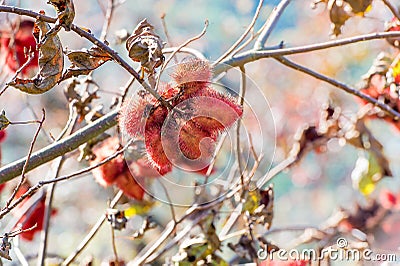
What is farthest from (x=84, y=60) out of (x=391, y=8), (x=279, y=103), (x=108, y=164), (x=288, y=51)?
(x=279, y=103)

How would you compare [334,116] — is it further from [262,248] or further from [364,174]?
[262,248]

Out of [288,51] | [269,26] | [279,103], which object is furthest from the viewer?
[279,103]

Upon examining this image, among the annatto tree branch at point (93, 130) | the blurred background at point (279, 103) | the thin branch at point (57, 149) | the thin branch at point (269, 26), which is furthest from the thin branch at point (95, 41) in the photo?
the blurred background at point (279, 103)

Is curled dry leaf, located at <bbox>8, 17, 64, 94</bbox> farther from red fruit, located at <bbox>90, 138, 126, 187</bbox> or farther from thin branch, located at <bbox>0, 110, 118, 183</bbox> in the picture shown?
red fruit, located at <bbox>90, 138, 126, 187</bbox>

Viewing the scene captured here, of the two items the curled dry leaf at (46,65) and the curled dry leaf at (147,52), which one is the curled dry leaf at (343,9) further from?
the curled dry leaf at (46,65)

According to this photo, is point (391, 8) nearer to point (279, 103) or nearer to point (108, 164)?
point (108, 164)

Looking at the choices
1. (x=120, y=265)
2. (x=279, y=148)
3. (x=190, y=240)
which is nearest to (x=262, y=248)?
(x=190, y=240)

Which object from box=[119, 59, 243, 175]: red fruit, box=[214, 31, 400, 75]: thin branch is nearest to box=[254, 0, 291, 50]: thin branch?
box=[214, 31, 400, 75]: thin branch
